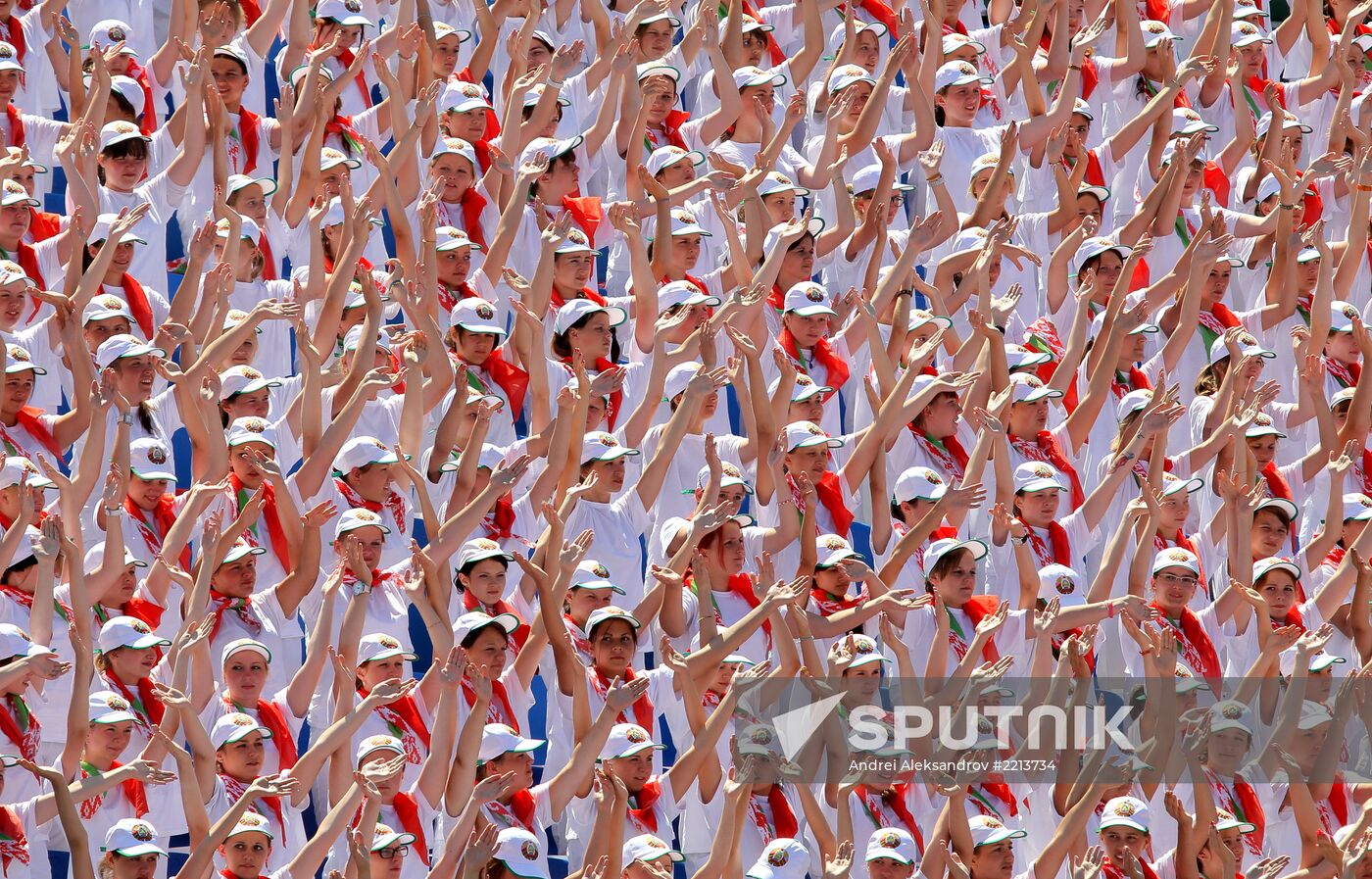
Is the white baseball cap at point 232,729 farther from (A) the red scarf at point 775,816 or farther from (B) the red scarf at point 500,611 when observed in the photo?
(A) the red scarf at point 775,816

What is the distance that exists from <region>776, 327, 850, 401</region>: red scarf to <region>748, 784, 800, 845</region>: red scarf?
179 centimetres

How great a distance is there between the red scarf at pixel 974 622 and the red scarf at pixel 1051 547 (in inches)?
12.8

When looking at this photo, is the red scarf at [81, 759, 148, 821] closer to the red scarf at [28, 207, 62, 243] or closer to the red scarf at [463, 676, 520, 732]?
the red scarf at [463, 676, 520, 732]

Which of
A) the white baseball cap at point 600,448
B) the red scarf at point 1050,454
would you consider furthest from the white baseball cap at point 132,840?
the red scarf at point 1050,454

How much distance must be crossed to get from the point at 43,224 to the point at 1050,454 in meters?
3.77

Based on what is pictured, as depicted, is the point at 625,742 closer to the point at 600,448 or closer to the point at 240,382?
the point at 600,448

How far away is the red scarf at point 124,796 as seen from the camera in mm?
7902

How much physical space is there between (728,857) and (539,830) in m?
0.59

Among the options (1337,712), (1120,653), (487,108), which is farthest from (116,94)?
(1337,712)

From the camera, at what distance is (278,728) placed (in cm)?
827

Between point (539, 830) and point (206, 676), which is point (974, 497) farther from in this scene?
point (206, 676)

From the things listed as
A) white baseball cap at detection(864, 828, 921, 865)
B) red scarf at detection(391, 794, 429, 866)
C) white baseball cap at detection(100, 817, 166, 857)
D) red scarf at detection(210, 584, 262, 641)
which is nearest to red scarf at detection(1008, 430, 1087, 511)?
white baseball cap at detection(864, 828, 921, 865)

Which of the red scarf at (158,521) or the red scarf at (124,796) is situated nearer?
the red scarf at (124,796)

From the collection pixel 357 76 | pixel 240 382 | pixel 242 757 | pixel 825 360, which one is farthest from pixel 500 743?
pixel 357 76
